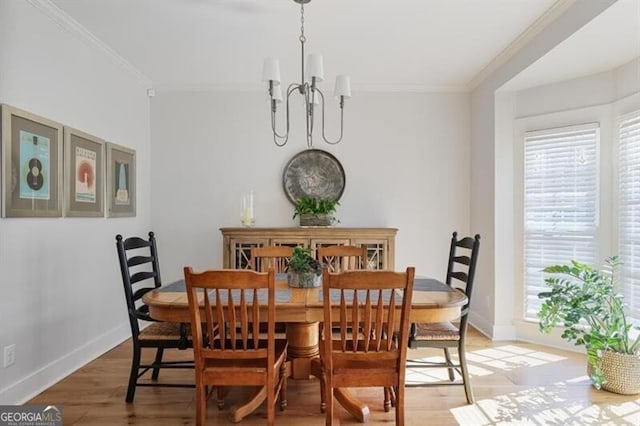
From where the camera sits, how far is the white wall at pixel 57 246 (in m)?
2.32

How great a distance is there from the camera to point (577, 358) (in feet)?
10.3

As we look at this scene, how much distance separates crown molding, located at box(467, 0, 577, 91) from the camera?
260cm

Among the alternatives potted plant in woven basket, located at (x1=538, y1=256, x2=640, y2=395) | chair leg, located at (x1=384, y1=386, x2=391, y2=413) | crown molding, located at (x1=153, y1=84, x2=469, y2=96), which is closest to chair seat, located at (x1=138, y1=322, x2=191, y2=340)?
chair leg, located at (x1=384, y1=386, x2=391, y2=413)

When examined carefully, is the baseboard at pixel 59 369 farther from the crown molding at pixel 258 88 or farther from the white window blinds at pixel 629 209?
the white window blinds at pixel 629 209

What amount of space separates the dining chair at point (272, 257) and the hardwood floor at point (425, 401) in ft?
2.99

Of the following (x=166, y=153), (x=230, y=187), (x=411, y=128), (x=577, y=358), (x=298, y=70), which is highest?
(x=298, y=70)

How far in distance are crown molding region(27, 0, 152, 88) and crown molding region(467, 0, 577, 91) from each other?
339 centimetres

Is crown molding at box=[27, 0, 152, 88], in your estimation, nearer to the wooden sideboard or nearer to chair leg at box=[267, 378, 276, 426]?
the wooden sideboard

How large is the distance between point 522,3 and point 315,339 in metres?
2.64

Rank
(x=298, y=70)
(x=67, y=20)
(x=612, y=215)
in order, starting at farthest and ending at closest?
1. (x=298, y=70)
2. (x=612, y=215)
3. (x=67, y=20)

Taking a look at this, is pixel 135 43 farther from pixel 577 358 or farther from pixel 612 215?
pixel 577 358

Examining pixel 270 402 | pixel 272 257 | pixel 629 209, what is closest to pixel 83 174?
pixel 272 257

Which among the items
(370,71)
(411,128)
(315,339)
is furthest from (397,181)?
(315,339)

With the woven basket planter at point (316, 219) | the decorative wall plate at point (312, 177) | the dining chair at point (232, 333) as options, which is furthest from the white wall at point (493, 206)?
the dining chair at point (232, 333)
